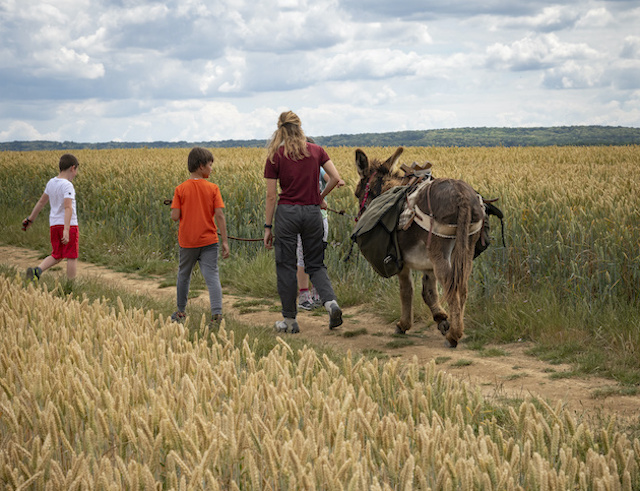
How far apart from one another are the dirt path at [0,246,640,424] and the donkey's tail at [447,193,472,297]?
2.79 feet

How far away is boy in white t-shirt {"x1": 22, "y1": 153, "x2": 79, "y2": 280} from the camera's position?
9047 millimetres

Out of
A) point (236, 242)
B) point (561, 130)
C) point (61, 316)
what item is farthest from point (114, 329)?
point (561, 130)

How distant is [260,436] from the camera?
10.6 feet

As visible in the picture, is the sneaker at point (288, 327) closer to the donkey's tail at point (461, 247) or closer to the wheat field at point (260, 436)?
the donkey's tail at point (461, 247)

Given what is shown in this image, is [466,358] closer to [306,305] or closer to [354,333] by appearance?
[354,333]

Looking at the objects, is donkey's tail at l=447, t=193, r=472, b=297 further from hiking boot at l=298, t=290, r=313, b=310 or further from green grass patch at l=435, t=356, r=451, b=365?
hiking boot at l=298, t=290, r=313, b=310

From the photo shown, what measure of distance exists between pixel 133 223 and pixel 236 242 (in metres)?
3.16

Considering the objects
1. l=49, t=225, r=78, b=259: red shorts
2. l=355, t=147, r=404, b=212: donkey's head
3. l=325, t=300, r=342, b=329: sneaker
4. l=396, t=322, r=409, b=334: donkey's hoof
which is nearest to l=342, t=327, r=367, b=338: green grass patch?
l=325, t=300, r=342, b=329: sneaker

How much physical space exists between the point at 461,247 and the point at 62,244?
6.05 meters

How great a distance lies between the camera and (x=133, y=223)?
14.4m

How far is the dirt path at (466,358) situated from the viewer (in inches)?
222

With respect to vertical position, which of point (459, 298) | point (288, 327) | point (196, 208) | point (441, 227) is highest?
point (196, 208)

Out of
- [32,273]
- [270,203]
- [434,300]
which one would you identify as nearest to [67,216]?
[32,273]

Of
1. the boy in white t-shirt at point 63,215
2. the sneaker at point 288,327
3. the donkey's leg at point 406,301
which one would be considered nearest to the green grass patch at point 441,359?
the donkey's leg at point 406,301
